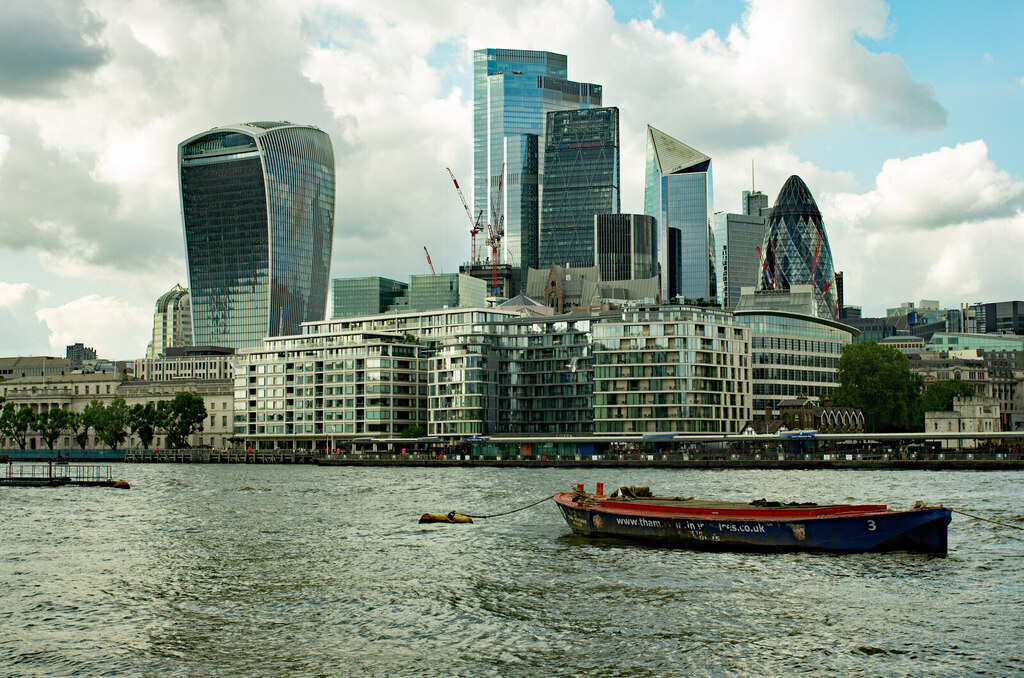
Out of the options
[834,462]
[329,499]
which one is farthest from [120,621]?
[834,462]

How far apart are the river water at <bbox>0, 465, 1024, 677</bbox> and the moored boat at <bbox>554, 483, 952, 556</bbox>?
1.04 metres

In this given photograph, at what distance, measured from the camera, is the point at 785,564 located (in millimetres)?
53062

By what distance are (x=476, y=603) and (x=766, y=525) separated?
18.5 metres

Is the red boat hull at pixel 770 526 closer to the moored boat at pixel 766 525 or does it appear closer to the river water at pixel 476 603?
the moored boat at pixel 766 525

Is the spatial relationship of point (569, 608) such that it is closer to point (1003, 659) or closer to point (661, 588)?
point (661, 588)

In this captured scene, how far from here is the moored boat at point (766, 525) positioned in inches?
2144

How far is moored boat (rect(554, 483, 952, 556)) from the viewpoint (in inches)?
2144

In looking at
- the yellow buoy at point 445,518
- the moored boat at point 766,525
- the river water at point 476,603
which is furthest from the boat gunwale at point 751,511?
the yellow buoy at point 445,518

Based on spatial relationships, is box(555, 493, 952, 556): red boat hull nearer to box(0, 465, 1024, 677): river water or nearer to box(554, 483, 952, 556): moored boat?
box(554, 483, 952, 556): moored boat

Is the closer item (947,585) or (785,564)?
(947,585)

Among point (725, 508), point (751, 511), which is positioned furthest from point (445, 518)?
point (751, 511)

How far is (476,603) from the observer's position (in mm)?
45062

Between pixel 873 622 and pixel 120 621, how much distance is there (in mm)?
28028

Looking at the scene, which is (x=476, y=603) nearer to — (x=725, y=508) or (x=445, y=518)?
(x=725, y=508)
